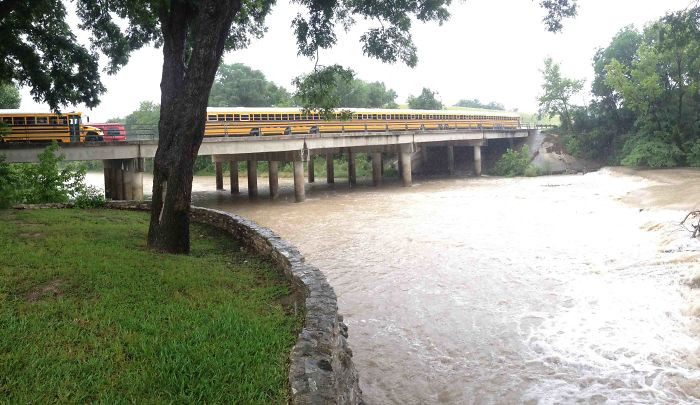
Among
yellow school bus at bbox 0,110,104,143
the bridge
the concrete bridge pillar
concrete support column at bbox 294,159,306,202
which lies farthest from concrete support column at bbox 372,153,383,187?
yellow school bus at bbox 0,110,104,143

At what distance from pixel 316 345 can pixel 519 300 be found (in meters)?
6.44

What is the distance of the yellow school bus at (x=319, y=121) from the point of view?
29078 millimetres

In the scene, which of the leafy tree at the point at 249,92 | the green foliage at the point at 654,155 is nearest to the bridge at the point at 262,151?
the green foliage at the point at 654,155

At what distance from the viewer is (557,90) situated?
47750 millimetres

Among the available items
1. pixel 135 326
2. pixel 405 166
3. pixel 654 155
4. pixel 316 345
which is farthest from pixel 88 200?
pixel 654 155

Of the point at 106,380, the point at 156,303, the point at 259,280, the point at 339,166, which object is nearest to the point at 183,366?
the point at 106,380

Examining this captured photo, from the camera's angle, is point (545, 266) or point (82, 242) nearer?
point (82, 242)

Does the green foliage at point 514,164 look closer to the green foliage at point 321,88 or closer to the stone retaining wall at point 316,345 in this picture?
the green foliage at point 321,88

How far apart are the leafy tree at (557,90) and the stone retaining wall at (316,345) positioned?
4451 centimetres

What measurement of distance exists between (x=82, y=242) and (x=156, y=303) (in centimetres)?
414

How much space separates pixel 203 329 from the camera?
5336 mm

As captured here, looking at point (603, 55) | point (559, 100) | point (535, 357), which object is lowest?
point (535, 357)

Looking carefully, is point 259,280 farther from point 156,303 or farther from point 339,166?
point 339,166

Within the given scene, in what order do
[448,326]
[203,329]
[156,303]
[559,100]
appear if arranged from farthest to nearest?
[559,100] → [448,326] → [156,303] → [203,329]
